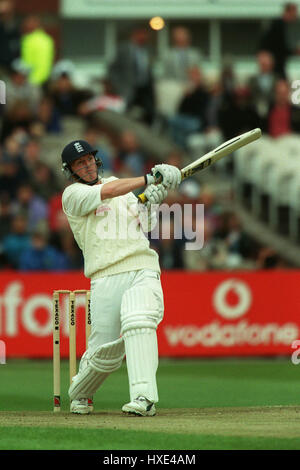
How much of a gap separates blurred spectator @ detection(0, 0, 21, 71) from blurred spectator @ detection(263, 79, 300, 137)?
13.6 ft

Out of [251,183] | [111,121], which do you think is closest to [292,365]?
[251,183]

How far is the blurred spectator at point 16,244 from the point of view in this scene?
58.6 ft

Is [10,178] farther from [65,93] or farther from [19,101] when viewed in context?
[65,93]

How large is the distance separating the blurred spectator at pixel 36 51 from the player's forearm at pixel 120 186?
445 inches

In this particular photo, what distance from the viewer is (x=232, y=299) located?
17.4 m

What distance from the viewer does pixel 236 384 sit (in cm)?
1395

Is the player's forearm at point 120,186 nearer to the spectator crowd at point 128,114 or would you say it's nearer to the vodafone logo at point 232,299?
the vodafone logo at point 232,299

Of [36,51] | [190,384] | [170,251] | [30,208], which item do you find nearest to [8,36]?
[36,51]

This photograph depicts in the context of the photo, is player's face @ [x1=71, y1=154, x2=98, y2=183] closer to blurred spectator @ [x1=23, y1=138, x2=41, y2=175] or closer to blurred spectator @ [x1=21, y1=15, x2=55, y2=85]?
blurred spectator @ [x1=23, y1=138, x2=41, y2=175]

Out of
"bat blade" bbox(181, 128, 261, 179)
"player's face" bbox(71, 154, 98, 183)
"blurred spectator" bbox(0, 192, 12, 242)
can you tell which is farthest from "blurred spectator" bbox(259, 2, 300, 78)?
"player's face" bbox(71, 154, 98, 183)

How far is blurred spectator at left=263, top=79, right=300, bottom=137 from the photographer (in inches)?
802

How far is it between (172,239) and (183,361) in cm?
168

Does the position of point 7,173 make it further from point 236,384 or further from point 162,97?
point 236,384
